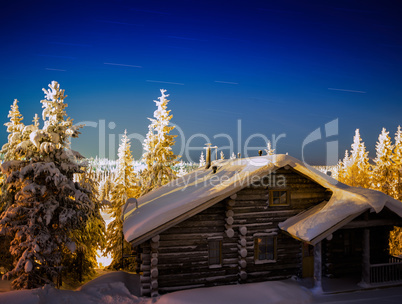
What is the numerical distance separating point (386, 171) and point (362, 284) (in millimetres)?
16852

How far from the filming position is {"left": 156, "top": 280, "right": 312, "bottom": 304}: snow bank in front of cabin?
461 inches

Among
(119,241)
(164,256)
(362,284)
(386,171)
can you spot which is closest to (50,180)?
(164,256)

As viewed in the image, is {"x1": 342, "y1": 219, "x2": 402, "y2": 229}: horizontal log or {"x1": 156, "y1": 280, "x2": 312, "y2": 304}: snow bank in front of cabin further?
{"x1": 342, "y1": 219, "x2": 402, "y2": 229}: horizontal log

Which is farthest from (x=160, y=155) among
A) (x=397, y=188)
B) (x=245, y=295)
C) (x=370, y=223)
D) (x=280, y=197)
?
(x=397, y=188)

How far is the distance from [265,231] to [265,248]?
0.99 metres

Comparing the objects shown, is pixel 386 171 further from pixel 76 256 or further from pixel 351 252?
pixel 76 256

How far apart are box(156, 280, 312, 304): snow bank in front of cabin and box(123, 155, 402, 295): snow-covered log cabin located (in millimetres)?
827

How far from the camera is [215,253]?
552 inches

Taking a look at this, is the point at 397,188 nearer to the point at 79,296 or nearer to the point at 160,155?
the point at 160,155

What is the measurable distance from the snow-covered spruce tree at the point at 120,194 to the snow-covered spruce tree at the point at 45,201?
282 inches

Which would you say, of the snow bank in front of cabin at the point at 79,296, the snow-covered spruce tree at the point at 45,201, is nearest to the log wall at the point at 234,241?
the snow bank in front of cabin at the point at 79,296

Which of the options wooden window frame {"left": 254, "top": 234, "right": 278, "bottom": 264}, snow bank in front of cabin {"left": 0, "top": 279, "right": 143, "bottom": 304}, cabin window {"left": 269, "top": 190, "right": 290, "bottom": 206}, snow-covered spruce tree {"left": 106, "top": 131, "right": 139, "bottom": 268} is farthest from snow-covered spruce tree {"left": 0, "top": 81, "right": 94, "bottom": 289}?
cabin window {"left": 269, "top": 190, "right": 290, "bottom": 206}

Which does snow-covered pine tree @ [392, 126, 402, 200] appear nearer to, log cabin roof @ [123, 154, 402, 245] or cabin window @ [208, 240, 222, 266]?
log cabin roof @ [123, 154, 402, 245]

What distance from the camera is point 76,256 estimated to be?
16516 mm
